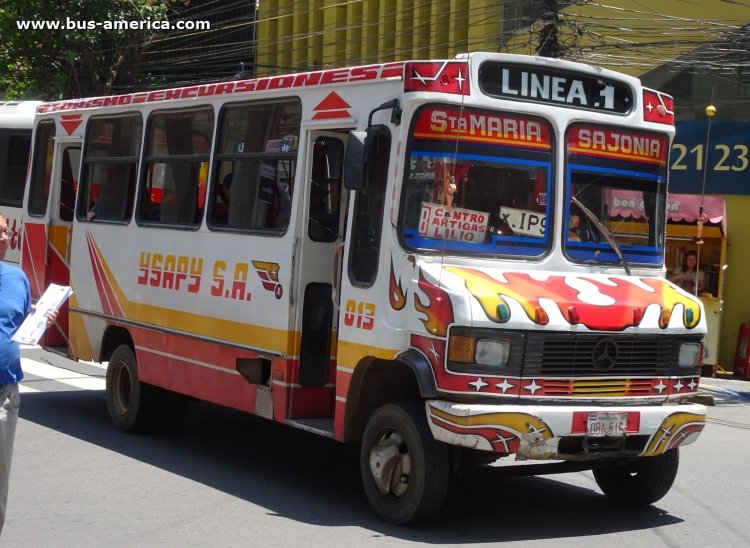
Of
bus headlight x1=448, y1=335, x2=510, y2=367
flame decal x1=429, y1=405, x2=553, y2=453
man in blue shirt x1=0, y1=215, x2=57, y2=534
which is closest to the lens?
man in blue shirt x1=0, y1=215, x2=57, y2=534

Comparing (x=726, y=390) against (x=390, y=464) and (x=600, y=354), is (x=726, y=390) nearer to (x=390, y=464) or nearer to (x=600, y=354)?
(x=600, y=354)

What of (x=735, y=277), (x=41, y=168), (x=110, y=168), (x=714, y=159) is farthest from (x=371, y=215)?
(x=714, y=159)

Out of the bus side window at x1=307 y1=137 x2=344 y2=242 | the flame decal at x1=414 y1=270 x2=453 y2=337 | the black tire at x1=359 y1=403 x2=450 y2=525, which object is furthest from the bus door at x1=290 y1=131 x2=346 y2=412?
the flame decal at x1=414 y1=270 x2=453 y2=337

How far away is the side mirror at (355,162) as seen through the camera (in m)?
7.39

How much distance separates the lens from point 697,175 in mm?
18375

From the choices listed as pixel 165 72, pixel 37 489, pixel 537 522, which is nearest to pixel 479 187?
pixel 537 522

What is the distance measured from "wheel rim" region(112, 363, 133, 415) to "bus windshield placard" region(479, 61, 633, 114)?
192 inches

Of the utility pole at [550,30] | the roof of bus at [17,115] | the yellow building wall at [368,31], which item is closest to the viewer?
the utility pole at [550,30]

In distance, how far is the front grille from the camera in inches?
277

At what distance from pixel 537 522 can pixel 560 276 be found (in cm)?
166

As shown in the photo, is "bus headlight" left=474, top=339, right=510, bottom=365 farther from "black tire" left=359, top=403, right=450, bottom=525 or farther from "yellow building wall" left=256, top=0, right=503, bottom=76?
"yellow building wall" left=256, top=0, right=503, bottom=76

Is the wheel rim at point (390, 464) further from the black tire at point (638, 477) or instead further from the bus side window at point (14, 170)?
the bus side window at point (14, 170)

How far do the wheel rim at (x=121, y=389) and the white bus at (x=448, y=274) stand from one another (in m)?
Answer: 1.50

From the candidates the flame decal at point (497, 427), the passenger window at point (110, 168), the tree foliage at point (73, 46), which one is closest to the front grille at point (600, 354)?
the flame decal at point (497, 427)
